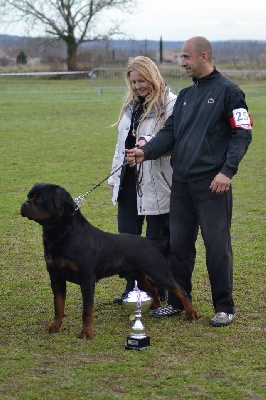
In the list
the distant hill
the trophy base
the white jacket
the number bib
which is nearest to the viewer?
the trophy base

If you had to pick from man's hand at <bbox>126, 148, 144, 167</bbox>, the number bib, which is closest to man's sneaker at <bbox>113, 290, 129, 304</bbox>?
man's hand at <bbox>126, 148, 144, 167</bbox>

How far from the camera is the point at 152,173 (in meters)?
5.98

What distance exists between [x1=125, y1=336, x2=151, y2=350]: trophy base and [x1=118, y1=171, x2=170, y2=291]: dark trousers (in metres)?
1.12

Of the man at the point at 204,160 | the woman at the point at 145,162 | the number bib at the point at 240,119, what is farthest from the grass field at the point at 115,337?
the number bib at the point at 240,119

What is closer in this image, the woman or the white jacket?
the woman

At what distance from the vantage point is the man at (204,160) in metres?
5.30

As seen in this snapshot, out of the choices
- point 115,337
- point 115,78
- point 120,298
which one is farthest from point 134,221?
point 115,78

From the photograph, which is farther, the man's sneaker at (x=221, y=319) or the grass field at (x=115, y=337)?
the man's sneaker at (x=221, y=319)

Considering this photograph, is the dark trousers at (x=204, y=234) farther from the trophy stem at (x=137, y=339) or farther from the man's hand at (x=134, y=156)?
the trophy stem at (x=137, y=339)

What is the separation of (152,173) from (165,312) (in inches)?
41.1

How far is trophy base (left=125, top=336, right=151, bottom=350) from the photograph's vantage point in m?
4.94

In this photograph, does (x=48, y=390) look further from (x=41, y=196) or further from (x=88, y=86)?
(x=88, y=86)

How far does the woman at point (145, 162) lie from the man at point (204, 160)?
23 centimetres

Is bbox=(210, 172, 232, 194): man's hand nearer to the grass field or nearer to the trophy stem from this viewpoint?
the grass field
